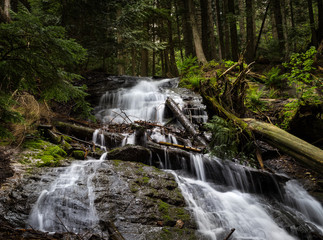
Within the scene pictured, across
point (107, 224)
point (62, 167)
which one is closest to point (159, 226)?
point (107, 224)

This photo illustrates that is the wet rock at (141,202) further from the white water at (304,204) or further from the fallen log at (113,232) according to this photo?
the white water at (304,204)

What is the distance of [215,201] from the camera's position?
A: 4281mm

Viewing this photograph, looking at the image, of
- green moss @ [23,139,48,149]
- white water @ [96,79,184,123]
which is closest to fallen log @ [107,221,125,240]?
green moss @ [23,139,48,149]

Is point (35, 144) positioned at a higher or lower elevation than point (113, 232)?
Result: higher

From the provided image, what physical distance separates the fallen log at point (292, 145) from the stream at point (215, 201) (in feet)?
2.96

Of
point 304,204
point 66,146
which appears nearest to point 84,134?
point 66,146

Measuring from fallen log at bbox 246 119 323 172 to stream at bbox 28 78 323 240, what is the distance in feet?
2.96

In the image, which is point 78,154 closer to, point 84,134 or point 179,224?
point 84,134

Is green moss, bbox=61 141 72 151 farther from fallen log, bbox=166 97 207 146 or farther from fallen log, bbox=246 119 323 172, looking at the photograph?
fallen log, bbox=246 119 323 172

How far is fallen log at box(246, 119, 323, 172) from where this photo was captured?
429cm

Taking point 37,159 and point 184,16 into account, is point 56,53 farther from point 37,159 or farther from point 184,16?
point 184,16

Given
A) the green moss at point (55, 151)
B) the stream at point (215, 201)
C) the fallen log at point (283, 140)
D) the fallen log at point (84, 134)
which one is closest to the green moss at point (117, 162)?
the stream at point (215, 201)

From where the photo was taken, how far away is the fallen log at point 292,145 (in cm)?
429

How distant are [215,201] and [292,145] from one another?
2376 millimetres
